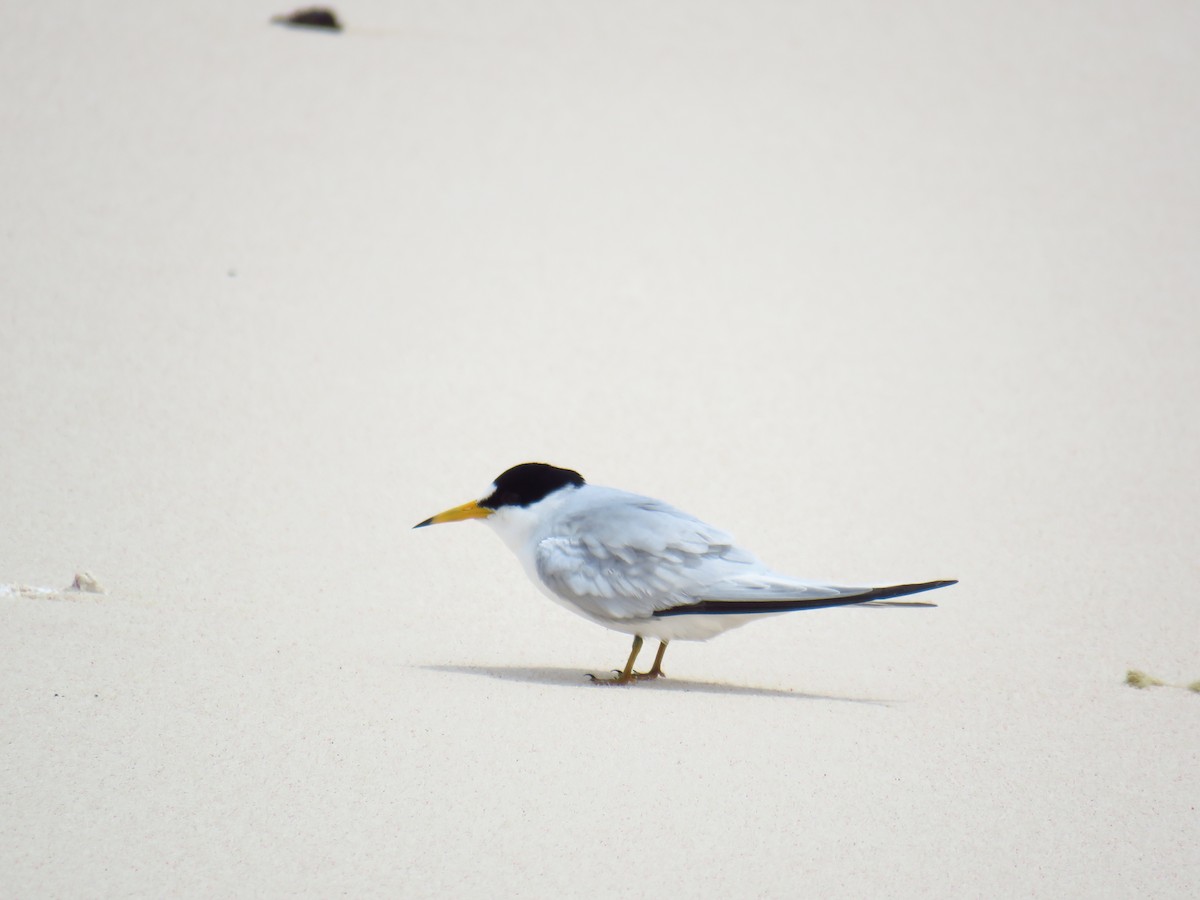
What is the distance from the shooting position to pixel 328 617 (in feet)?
15.3

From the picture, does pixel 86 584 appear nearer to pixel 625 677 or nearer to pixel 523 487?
pixel 523 487

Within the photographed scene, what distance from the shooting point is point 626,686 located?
410 centimetres

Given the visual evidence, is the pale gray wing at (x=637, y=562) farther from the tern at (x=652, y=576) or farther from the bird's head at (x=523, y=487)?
the bird's head at (x=523, y=487)

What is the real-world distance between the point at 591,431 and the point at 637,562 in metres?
2.73

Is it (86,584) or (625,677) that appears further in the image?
(86,584)

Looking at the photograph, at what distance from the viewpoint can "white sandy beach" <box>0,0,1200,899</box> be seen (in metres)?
3.10

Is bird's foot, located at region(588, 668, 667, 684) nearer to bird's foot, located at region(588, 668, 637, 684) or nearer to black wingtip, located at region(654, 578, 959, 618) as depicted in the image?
bird's foot, located at region(588, 668, 637, 684)

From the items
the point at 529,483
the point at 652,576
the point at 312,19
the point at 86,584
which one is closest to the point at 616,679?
the point at 652,576

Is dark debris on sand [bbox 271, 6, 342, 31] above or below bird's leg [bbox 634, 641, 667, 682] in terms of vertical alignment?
above

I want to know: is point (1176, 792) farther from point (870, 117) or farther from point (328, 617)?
point (870, 117)

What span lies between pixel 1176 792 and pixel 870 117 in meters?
7.96

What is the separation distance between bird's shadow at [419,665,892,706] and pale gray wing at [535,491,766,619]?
0.72 ft

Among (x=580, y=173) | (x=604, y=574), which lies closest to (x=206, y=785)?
(x=604, y=574)

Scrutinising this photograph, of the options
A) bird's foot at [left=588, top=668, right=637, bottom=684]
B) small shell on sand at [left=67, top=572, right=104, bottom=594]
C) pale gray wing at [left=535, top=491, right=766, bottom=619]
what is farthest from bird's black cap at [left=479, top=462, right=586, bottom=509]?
small shell on sand at [left=67, top=572, right=104, bottom=594]
